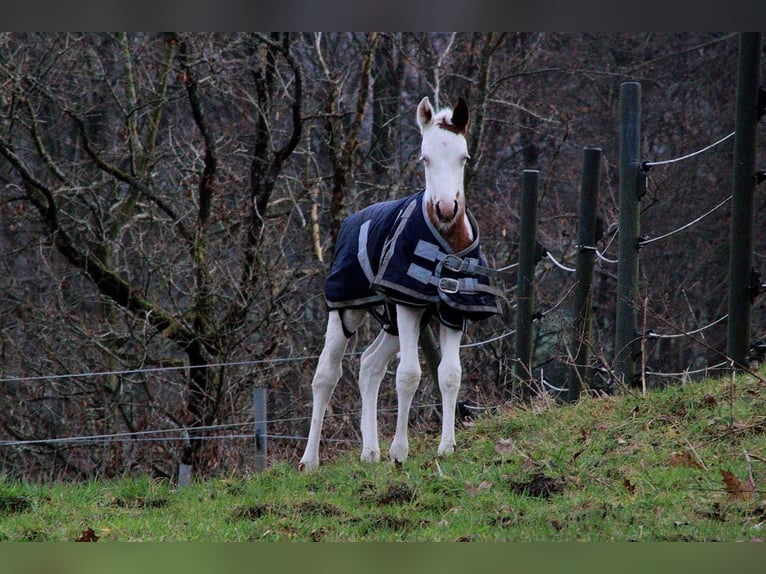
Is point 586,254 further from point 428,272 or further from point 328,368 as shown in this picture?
point 428,272

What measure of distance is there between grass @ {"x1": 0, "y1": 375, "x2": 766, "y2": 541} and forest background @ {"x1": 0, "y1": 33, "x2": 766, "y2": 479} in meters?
3.53

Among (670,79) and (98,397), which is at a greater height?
(670,79)

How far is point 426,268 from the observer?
21.3 feet

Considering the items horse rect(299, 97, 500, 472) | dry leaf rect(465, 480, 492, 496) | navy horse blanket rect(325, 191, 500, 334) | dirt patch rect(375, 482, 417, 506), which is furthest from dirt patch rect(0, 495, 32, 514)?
dry leaf rect(465, 480, 492, 496)

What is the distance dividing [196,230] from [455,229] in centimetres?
637

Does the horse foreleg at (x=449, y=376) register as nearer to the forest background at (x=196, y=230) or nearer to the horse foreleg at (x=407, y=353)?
the horse foreleg at (x=407, y=353)

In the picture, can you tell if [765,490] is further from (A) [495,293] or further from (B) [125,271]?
(B) [125,271]

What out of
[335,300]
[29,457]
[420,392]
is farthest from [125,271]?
[335,300]

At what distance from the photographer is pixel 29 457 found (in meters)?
13.7

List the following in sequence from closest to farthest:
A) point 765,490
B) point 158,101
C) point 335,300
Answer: point 765,490, point 335,300, point 158,101

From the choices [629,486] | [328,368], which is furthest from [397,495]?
[328,368]

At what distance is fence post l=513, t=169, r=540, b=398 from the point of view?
358 inches
